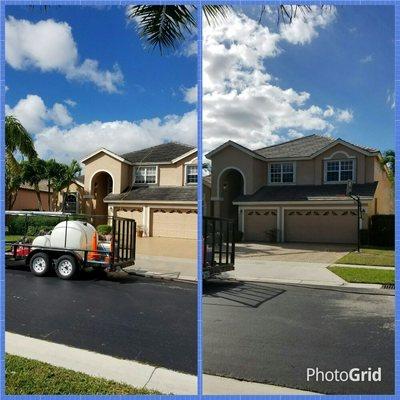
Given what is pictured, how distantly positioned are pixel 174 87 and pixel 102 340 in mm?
2323

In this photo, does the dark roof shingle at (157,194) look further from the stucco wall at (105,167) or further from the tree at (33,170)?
the tree at (33,170)

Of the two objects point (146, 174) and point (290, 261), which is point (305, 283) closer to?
point (290, 261)

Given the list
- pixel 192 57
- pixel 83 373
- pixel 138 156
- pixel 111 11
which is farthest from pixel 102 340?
pixel 111 11

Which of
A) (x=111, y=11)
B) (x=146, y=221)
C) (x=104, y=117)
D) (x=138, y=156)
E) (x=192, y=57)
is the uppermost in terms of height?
(x=111, y=11)

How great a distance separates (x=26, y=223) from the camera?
4.66 meters

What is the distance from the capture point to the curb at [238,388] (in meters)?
3.37

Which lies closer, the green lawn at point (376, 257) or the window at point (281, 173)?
the green lawn at point (376, 257)

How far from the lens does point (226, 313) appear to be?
12.0ft

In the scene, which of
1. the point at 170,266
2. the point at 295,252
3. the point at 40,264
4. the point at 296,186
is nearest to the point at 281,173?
the point at 296,186

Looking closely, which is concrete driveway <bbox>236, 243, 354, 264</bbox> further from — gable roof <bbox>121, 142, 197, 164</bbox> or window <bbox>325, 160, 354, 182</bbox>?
gable roof <bbox>121, 142, 197, 164</bbox>

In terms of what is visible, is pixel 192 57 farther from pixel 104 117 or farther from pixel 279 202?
pixel 279 202

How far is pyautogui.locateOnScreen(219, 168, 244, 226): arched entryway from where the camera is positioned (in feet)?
12.2

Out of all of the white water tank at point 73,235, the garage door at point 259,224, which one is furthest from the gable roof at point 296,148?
the white water tank at point 73,235

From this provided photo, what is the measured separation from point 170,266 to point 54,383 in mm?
1340
